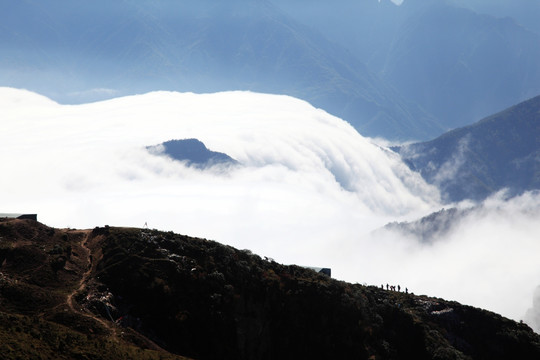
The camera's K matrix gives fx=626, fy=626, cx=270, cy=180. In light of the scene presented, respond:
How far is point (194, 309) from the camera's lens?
4092 inches

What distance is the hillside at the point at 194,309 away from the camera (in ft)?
290

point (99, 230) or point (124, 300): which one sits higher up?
point (99, 230)

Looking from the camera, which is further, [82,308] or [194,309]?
[194,309]

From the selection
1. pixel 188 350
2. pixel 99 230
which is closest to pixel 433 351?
pixel 188 350

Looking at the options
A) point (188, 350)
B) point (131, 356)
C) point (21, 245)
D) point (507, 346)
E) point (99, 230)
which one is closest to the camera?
point (131, 356)

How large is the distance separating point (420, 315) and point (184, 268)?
55.6 metres

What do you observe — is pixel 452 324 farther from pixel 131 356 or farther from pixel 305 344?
pixel 131 356

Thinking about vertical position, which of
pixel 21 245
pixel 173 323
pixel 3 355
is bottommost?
pixel 3 355

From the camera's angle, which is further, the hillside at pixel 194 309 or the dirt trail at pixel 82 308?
the dirt trail at pixel 82 308

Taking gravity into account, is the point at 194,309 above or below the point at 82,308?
above

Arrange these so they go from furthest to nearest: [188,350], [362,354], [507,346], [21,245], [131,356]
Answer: [507,346]
[362,354]
[21,245]
[188,350]
[131,356]

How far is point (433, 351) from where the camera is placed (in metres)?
120

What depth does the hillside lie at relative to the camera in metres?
88.5

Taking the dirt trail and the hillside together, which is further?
the dirt trail
